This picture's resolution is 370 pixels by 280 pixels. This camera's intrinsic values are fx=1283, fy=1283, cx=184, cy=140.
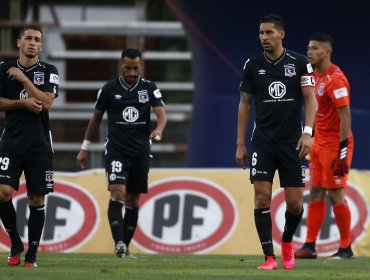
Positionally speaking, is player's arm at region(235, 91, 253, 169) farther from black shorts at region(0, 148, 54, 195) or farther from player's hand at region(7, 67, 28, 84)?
player's hand at region(7, 67, 28, 84)

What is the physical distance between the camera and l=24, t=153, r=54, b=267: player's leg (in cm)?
1095

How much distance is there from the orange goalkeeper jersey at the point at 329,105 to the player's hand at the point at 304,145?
199 centimetres

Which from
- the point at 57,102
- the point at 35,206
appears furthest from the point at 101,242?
the point at 57,102

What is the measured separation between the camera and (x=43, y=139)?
1102 cm

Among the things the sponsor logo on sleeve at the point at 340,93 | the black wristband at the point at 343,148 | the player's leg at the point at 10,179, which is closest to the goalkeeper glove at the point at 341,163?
the black wristband at the point at 343,148

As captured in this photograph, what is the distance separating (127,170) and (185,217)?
2.46 meters

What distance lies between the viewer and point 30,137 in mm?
10969

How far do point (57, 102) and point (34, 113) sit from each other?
25.5 metres

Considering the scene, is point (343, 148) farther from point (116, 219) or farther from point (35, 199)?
point (35, 199)

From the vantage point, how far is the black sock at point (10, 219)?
36.7ft

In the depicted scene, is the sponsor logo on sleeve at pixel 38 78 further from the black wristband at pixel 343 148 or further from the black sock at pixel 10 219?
the black wristband at pixel 343 148

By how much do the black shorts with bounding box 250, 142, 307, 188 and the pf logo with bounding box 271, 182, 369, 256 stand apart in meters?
4.30

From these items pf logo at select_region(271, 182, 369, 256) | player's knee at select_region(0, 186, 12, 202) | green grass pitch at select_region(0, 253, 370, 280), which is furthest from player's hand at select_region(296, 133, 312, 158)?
pf logo at select_region(271, 182, 369, 256)

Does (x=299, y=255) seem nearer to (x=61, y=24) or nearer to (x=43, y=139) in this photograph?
(x=43, y=139)
